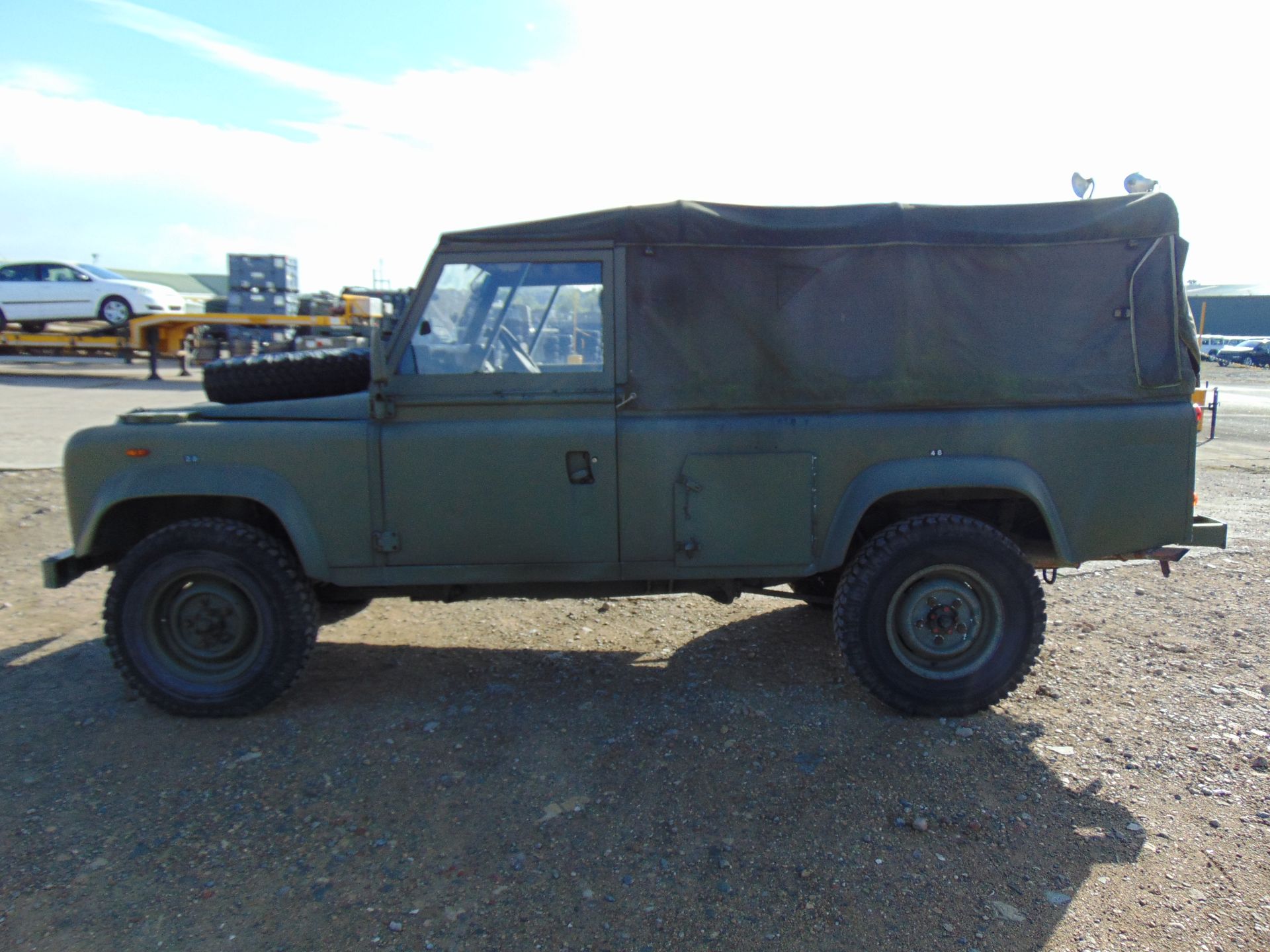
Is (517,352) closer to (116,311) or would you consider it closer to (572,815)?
(572,815)

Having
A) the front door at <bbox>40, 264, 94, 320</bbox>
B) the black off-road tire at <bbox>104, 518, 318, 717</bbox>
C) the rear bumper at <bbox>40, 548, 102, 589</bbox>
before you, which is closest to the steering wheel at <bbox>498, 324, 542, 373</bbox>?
the black off-road tire at <bbox>104, 518, 318, 717</bbox>

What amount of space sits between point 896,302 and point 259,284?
21455 mm

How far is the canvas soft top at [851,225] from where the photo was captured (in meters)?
4.11

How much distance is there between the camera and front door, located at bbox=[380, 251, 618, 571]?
13.5ft

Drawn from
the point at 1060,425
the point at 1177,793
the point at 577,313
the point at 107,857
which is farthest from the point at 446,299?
the point at 1177,793

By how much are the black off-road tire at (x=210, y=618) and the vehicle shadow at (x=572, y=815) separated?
0.15m

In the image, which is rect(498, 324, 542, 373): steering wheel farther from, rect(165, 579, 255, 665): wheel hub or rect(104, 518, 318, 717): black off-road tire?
rect(165, 579, 255, 665): wheel hub

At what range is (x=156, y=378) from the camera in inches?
771

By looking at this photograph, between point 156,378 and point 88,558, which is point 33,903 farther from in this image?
point 156,378

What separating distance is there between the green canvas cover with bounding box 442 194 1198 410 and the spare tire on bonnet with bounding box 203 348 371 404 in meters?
0.83

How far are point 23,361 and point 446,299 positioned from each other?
22.5m

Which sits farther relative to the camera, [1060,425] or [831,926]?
[1060,425]

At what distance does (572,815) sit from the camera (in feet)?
11.4

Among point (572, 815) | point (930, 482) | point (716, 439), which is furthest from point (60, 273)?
point (930, 482)
